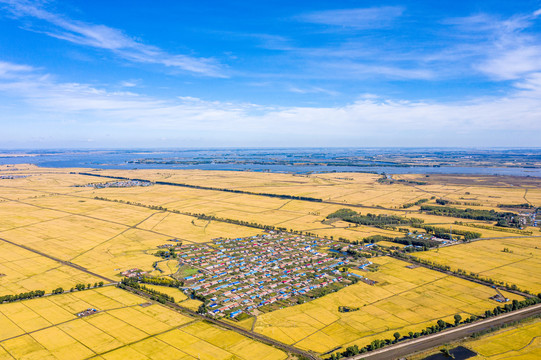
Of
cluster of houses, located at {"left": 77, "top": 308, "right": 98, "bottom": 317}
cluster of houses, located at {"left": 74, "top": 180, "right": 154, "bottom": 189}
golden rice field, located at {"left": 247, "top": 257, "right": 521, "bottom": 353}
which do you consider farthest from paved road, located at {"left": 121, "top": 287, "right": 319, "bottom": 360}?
cluster of houses, located at {"left": 74, "top": 180, "right": 154, "bottom": 189}

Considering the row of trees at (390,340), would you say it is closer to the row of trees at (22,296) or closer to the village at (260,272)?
the village at (260,272)

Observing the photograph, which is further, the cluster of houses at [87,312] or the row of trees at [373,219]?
the row of trees at [373,219]

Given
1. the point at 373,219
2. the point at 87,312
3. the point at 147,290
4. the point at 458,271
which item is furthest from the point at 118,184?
the point at 458,271

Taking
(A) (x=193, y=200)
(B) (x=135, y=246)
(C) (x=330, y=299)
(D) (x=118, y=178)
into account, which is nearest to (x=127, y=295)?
(B) (x=135, y=246)

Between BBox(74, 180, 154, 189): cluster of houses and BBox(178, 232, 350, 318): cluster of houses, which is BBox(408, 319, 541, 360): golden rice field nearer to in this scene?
BBox(178, 232, 350, 318): cluster of houses

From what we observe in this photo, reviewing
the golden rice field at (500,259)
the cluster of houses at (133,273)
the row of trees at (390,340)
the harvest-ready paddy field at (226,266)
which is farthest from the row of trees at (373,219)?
the cluster of houses at (133,273)

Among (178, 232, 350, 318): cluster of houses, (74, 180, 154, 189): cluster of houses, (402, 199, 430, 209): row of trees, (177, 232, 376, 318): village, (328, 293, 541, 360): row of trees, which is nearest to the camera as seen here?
(328, 293, 541, 360): row of trees

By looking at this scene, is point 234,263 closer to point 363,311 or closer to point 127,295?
point 127,295
